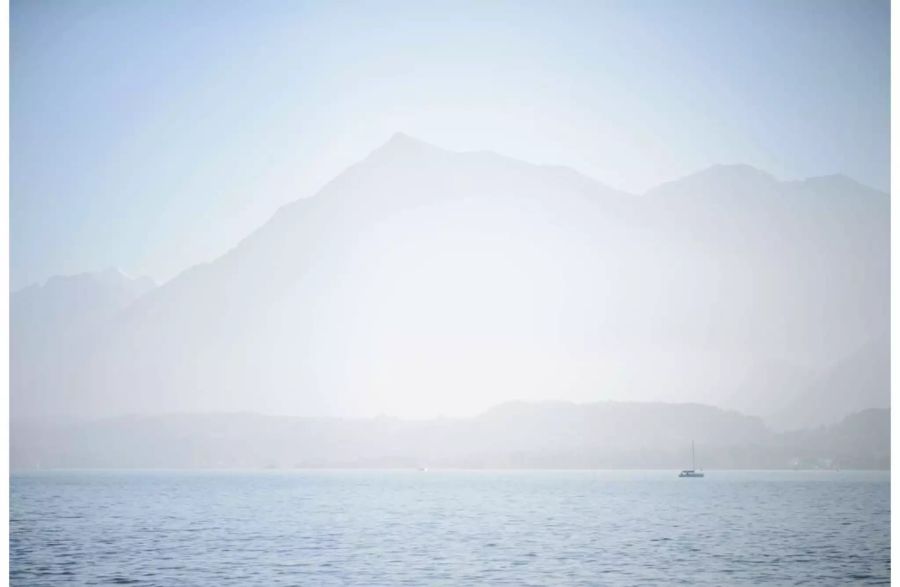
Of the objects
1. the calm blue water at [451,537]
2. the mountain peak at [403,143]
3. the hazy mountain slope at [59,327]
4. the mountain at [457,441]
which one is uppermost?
the mountain peak at [403,143]

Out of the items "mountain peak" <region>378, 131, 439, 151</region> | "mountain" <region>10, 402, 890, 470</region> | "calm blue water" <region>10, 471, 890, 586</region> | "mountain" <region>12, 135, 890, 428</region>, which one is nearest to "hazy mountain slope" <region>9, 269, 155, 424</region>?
"mountain" <region>12, 135, 890, 428</region>

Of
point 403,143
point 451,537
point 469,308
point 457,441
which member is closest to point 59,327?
point 403,143

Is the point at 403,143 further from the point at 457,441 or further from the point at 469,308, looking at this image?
the point at 457,441

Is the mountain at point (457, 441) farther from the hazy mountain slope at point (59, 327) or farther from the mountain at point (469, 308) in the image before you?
the hazy mountain slope at point (59, 327)

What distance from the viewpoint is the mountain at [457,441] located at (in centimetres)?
3534

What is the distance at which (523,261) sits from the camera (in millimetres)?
37188

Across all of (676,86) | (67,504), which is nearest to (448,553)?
(67,504)

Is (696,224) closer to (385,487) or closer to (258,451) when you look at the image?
(385,487)

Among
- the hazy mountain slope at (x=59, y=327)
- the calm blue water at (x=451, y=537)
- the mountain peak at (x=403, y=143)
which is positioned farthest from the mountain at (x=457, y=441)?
the mountain peak at (x=403, y=143)

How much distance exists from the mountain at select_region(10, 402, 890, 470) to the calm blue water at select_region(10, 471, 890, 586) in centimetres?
714

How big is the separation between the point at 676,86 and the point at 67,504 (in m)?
15.0

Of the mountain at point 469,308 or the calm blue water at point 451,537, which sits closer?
the calm blue water at point 451,537

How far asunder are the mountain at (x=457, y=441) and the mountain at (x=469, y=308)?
30.0 inches

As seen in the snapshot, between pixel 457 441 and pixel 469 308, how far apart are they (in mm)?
6553
